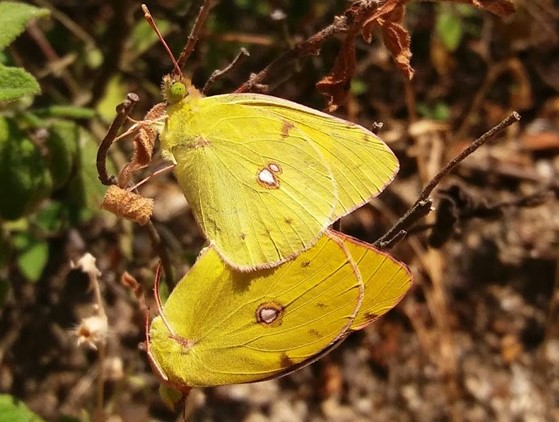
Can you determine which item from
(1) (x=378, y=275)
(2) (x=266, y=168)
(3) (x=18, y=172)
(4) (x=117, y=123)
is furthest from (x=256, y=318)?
(3) (x=18, y=172)

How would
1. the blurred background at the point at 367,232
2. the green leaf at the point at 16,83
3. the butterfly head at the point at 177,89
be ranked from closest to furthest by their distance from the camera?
the green leaf at the point at 16,83 < the butterfly head at the point at 177,89 < the blurred background at the point at 367,232

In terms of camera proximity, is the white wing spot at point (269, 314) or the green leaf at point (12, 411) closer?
the white wing spot at point (269, 314)

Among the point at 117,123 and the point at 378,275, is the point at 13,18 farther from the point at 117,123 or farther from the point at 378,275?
the point at 378,275

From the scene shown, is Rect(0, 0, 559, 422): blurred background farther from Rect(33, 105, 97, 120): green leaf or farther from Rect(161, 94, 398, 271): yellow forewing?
Rect(161, 94, 398, 271): yellow forewing

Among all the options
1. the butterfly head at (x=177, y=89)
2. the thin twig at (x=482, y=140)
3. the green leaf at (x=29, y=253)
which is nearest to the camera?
the thin twig at (x=482, y=140)

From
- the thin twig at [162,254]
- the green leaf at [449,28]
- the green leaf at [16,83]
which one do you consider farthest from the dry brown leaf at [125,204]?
the green leaf at [449,28]

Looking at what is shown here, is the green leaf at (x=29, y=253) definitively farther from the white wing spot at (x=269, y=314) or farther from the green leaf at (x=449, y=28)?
the green leaf at (x=449, y=28)

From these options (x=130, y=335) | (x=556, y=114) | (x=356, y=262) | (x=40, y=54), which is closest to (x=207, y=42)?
(x=40, y=54)
